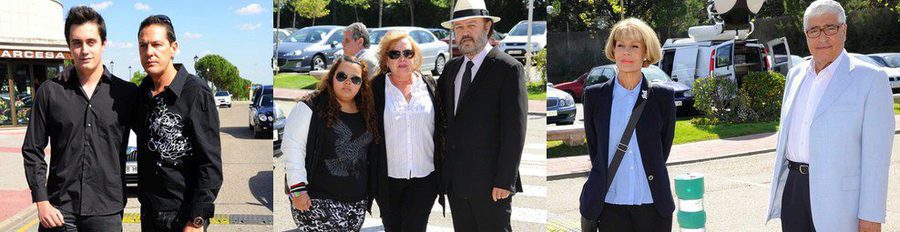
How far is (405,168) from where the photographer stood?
3.33m

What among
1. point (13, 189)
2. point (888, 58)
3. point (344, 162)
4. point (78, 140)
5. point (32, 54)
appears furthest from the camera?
point (13, 189)

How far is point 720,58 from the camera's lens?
5562mm

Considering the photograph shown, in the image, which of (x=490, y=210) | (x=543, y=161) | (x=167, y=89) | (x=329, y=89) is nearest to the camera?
(x=167, y=89)

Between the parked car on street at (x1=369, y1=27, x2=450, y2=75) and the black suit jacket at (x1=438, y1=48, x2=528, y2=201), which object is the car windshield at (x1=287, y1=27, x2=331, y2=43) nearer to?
the parked car on street at (x1=369, y1=27, x2=450, y2=75)

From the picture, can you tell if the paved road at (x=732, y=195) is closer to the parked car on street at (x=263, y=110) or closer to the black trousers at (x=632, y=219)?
the black trousers at (x=632, y=219)

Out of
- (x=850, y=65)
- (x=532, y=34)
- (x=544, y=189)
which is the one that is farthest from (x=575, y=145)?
(x=850, y=65)

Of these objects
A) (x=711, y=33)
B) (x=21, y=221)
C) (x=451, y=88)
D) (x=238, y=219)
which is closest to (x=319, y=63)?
(x=451, y=88)

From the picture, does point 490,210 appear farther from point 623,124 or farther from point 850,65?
point 850,65

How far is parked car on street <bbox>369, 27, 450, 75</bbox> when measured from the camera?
3348mm

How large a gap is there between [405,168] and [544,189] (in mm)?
790

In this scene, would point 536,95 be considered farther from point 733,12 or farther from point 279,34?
point 733,12

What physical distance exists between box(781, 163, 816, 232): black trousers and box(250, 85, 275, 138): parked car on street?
214 centimetres

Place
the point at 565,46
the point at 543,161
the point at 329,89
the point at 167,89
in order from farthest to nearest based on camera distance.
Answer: the point at 565,46
the point at 543,161
the point at 329,89
the point at 167,89

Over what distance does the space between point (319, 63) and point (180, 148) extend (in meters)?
0.64
